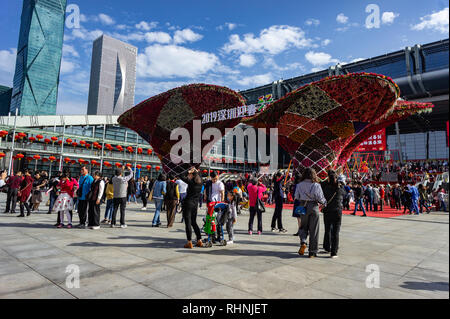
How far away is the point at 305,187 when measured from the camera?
221 inches

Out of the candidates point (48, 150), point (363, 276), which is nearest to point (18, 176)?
point (363, 276)

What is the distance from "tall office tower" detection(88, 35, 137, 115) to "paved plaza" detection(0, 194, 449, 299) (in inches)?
4557

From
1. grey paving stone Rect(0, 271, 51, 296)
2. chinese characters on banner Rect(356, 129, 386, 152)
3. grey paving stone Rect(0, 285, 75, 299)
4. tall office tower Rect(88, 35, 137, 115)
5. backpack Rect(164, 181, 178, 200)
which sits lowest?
grey paving stone Rect(0, 271, 51, 296)

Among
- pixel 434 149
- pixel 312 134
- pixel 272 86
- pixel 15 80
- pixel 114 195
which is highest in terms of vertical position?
pixel 15 80

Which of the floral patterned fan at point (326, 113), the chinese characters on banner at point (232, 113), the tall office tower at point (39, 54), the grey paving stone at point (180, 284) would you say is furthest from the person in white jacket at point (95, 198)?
the tall office tower at point (39, 54)

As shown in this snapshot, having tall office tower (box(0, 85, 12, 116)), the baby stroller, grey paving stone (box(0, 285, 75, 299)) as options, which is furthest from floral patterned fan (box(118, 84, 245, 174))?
tall office tower (box(0, 85, 12, 116))

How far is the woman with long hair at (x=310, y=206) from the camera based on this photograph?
535cm

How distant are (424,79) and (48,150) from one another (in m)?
50.2

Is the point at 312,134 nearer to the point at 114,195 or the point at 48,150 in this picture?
the point at 114,195

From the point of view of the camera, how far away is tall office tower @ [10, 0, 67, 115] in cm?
5516

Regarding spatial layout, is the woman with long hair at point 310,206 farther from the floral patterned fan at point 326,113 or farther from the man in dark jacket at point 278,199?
the floral patterned fan at point 326,113

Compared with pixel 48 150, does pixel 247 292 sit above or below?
below

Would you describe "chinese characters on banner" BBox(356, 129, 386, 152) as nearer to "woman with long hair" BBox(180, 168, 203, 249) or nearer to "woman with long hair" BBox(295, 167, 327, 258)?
"woman with long hair" BBox(295, 167, 327, 258)

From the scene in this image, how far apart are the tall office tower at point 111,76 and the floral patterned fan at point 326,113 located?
109 meters
